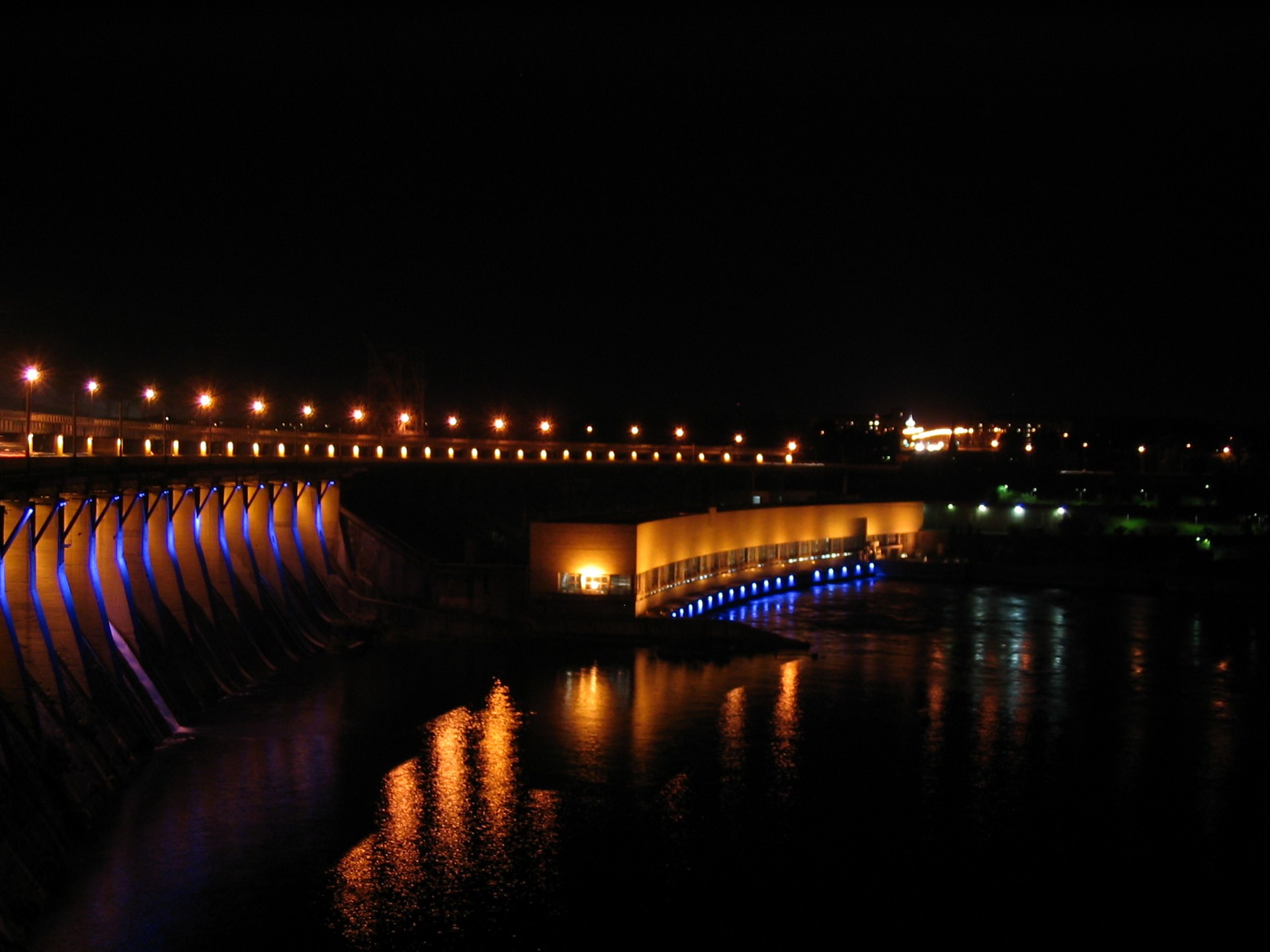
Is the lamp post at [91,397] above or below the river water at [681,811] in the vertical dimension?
above

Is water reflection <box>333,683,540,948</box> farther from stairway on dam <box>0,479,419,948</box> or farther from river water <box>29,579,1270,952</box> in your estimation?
stairway on dam <box>0,479,419,948</box>

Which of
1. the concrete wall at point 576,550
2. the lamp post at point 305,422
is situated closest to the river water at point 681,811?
the concrete wall at point 576,550

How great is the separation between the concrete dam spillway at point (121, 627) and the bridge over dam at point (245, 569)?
0.08ft

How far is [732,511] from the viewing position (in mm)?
23906

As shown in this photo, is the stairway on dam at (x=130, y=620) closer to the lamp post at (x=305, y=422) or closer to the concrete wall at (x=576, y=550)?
the concrete wall at (x=576, y=550)

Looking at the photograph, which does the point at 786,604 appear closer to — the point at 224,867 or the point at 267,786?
the point at 267,786

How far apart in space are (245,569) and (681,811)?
7.62 m

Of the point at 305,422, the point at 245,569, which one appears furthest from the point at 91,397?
the point at 305,422

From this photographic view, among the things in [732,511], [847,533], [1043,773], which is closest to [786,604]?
[732,511]

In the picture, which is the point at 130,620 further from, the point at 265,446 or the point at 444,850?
the point at 265,446

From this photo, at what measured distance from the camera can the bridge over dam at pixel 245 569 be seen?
9453 mm

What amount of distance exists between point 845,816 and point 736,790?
1.06 metres

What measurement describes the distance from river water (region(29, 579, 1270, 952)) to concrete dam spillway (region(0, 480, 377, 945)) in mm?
368

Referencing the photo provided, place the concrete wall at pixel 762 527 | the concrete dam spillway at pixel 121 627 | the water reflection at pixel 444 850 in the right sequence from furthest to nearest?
1. the concrete wall at pixel 762 527
2. the concrete dam spillway at pixel 121 627
3. the water reflection at pixel 444 850
